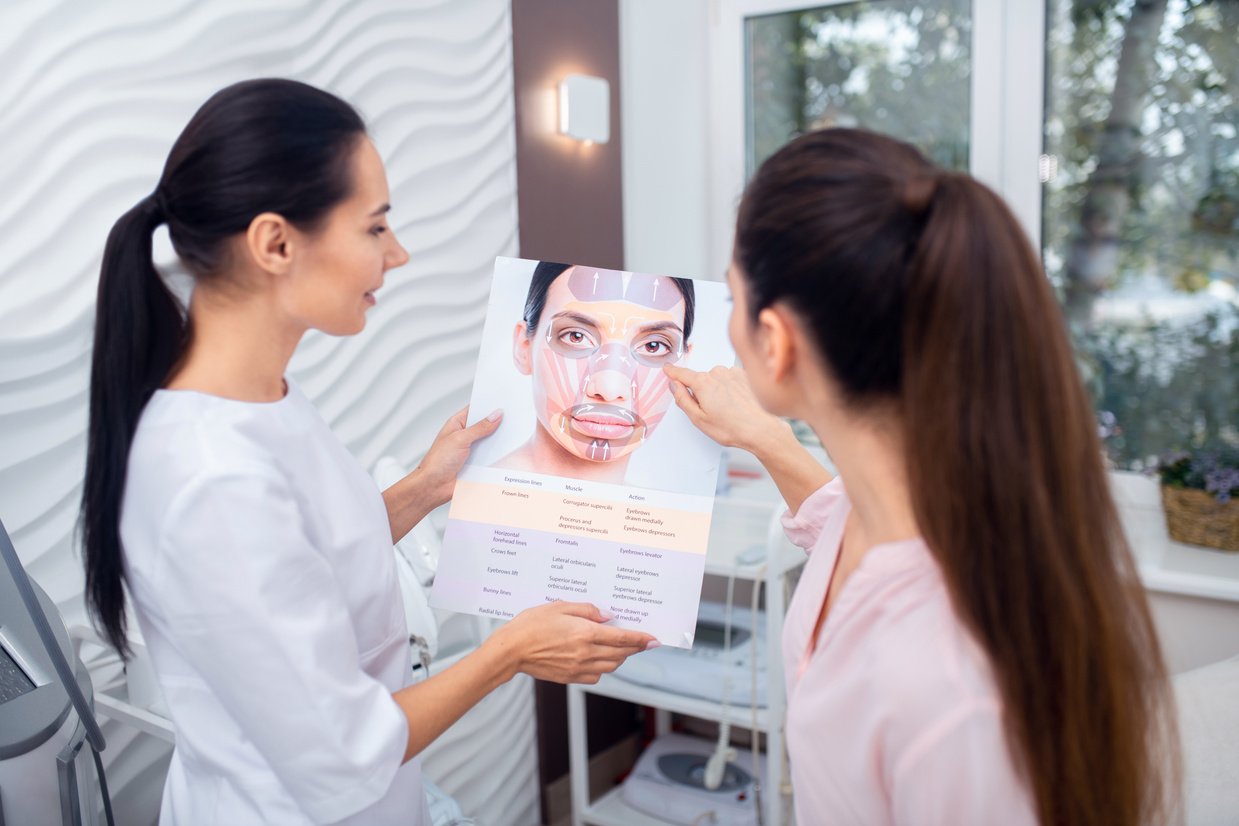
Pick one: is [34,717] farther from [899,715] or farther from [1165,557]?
[1165,557]

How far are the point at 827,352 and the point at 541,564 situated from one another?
523 millimetres

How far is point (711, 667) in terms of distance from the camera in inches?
87.8

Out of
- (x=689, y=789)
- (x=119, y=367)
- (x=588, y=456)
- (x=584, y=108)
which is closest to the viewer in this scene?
(x=119, y=367)

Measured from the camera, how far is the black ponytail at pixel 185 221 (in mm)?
907

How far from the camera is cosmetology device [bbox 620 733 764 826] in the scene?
2.28 m

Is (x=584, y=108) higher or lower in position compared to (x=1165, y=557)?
higher

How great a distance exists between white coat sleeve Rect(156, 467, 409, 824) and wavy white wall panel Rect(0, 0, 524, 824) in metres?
0.76

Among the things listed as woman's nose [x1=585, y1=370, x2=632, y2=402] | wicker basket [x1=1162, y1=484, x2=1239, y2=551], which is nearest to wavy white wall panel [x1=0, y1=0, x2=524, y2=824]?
woman's nose [x1=585, y1=370, x2=632, y2=402]

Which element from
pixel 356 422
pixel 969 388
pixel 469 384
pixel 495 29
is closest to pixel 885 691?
pixel 969 388

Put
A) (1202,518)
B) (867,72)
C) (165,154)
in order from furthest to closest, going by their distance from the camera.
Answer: (867,72) < (1202,518) < (165,154)

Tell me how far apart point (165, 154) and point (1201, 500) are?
2.12 meters

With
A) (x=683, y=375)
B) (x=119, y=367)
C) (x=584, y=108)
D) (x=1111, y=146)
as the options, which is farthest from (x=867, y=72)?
(x=119, y=367)

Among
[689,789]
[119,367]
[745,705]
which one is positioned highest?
[119,367]

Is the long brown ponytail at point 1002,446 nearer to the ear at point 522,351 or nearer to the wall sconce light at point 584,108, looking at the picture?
the ear at point 522,351
